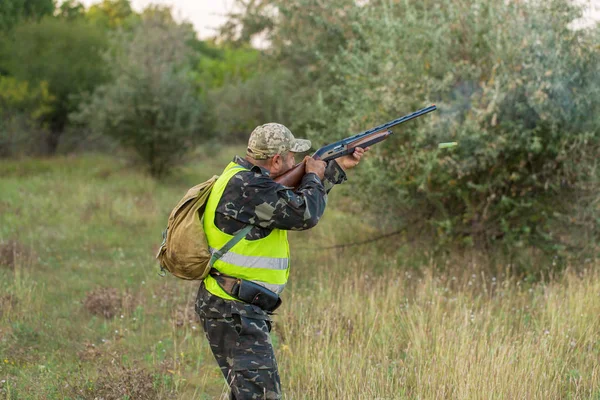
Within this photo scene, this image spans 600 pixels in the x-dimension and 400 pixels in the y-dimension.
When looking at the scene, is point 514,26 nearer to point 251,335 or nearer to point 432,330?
point 432,330

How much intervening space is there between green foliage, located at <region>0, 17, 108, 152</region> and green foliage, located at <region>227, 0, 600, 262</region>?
14.0 metres

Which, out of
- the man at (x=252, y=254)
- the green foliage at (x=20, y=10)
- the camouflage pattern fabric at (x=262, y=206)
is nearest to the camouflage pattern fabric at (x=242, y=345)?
the man at (x=252, y=254)

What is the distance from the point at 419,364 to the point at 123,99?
14.1 metres

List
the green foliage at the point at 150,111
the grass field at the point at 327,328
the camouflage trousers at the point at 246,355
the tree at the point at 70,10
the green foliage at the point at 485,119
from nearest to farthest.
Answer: the camouflage trousers at the point at 246,355 < the grass field at the point at 327,328 < the green foliage at the point at 485,119 < the green foliage at the point at 150,111 < the tree at the point at 70,10

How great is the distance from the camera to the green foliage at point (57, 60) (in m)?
20.6

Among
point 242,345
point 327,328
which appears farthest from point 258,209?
point 327,328

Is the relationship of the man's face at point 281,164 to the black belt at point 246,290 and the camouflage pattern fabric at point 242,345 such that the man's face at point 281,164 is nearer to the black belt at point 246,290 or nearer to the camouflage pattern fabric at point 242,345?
the black belt at point 246,290

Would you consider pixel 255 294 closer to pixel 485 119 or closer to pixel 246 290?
pixel 246 290

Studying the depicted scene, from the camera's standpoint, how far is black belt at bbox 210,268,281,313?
3717 millimetres

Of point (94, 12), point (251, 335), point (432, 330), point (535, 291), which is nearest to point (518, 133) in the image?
point (535, 291)

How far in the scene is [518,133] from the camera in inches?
295

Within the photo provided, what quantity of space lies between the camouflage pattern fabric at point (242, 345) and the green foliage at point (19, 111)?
58.6 ft

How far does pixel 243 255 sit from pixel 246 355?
0.51 metres

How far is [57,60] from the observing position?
20891 millimetres
